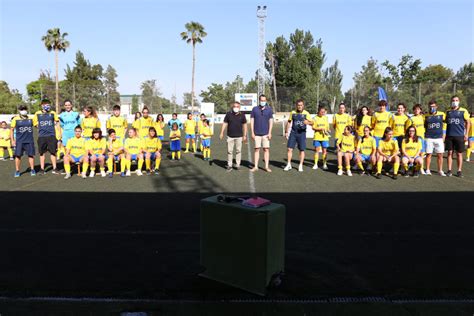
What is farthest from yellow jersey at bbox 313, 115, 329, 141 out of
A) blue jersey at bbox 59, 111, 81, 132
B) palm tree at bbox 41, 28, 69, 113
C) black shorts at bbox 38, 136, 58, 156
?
palm tree at bbox 41, 28, 69, 113

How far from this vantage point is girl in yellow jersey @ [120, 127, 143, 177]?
32.8ft

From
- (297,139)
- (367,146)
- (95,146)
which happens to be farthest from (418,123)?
(95,146)

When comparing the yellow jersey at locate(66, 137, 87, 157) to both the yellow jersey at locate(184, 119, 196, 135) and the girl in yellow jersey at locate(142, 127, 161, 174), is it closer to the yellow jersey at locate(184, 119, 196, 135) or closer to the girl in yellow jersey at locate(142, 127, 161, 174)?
the girl in yellow jersey at locate(142, 127, 161, 174)

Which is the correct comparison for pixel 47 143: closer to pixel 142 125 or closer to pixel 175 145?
pixel 142 125

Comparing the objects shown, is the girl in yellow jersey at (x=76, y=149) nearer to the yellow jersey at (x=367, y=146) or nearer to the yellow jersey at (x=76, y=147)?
the yellow jersey at (x=76, y=147)

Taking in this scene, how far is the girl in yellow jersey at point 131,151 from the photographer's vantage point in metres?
9.99

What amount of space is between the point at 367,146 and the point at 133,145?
20.4ft

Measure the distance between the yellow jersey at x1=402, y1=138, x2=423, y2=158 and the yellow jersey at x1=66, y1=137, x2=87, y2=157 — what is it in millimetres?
8186
